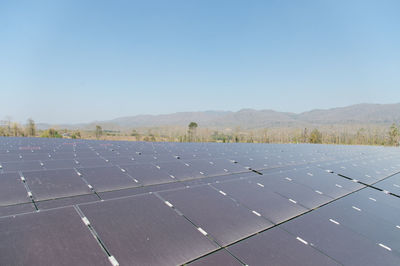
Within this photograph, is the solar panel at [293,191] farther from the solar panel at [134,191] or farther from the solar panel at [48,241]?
the solar panel at [48,241]

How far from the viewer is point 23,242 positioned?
3.46 metres

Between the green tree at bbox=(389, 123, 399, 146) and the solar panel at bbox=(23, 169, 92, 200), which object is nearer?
the solar panel at bbox=(23, 169, 92, 200)

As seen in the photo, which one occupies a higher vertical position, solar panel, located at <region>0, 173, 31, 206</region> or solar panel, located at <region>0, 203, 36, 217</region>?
solar panel, located at <region>0, 173, 31, 206</region>

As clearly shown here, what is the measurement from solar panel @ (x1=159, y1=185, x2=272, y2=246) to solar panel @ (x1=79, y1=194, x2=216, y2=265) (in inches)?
12.3

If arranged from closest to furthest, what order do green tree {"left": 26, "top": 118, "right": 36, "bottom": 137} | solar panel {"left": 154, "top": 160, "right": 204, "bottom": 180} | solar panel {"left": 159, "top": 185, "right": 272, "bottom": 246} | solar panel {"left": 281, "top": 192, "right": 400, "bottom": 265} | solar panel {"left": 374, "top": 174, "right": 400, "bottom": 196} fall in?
solar panel {"left": 281, "top": 192, "right": 400, "bottom": 265} < solar panel {"left": 159, "top": 185, "right": 272, "bottom": 246} < solar panel {"left": 154, "top": 160, "right": 204, "bottom": 180} < solar panel {"left": 374, "top": 174, "right": 400, "bottom": 196} < green tree {"left": 26, "top": 118, "right": 36, "bottom": 137}

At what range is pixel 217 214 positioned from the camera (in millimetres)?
5379

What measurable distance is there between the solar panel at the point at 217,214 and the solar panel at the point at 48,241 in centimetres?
216

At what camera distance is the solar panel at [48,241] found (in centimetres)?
317

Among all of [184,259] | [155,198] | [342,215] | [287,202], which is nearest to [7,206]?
[155,198]

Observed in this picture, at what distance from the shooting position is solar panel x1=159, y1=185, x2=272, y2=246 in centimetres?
457

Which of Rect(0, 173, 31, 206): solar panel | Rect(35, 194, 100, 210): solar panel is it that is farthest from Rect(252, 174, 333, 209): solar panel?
Rect(0, 173, 31, 206): solar panel

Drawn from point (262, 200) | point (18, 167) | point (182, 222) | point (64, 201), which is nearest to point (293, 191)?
point (262, 200)

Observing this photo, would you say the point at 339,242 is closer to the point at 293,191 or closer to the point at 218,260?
the point at 218,260

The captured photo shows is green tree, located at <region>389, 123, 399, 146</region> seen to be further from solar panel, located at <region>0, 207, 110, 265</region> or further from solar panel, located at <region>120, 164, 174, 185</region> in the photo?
solar panel, located at <region>0, 207, 110, 265</region>
